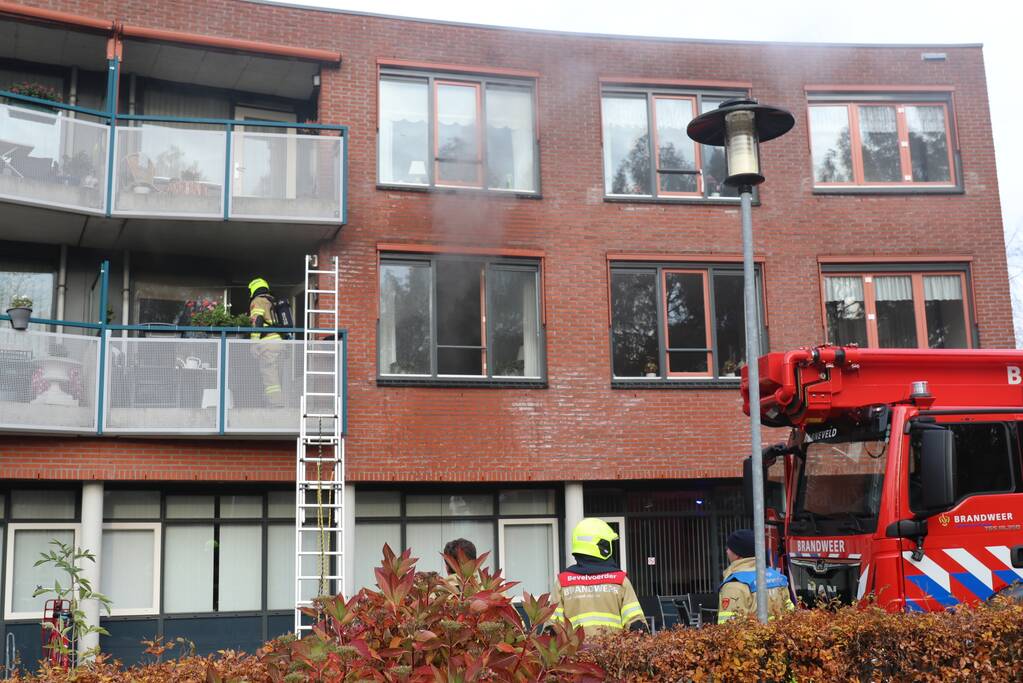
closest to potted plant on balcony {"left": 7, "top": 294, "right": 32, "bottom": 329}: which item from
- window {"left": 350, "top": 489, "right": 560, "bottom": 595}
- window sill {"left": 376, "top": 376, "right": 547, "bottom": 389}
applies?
window sill {"left": 376, "top": 376, "right": 547, "bottom": 389}

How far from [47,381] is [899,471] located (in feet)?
33.4

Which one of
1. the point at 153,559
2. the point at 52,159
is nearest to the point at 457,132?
the point at 52,159

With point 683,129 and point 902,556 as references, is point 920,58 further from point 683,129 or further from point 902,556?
point 902,556

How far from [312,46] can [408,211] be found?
2.78 meters

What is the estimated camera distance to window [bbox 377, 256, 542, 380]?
1597 cm

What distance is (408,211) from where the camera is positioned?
16.2 m

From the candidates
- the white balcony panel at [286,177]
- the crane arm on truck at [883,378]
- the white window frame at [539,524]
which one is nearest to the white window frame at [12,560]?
the white balcony panel at [286,177]

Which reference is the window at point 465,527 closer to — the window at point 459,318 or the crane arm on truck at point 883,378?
the window at point 459,318

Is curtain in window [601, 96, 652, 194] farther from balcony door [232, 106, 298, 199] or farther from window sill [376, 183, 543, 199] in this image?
balcony door [232, 106, 298, 199]

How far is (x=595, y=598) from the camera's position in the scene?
7.48m

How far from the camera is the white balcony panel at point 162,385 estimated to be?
562 inches

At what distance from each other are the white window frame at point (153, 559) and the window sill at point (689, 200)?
7.98 metres

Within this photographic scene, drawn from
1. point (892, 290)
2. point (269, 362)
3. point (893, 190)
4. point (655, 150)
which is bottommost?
point (269, 362)

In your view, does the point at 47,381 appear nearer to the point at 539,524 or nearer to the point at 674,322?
the point at 539,524
